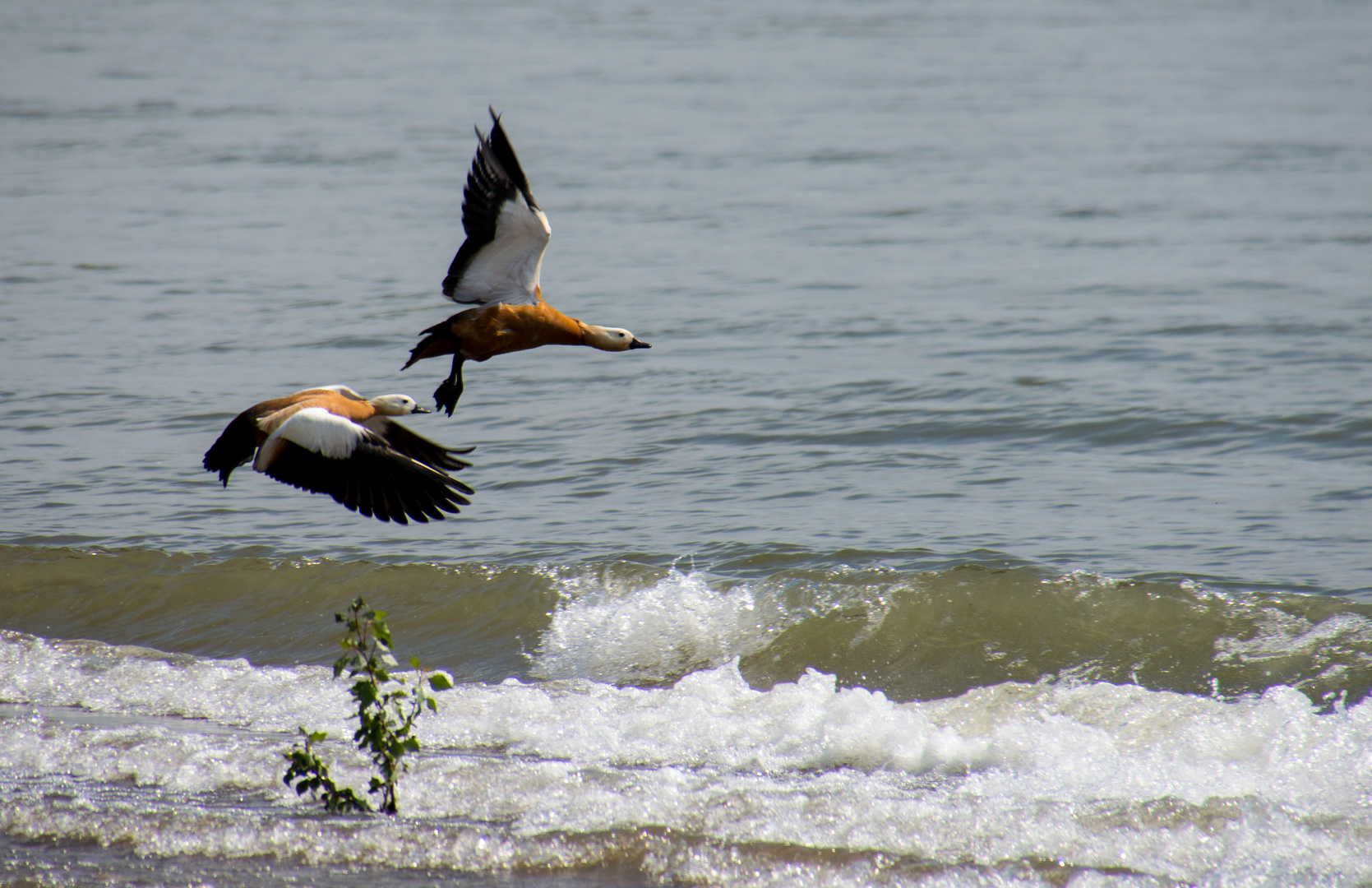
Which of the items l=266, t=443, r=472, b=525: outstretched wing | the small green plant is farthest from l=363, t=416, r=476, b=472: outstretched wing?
the small green plant


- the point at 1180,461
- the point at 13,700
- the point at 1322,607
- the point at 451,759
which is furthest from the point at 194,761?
the point at 1180,461

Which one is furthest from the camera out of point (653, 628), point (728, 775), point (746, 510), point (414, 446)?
point (746, 510)

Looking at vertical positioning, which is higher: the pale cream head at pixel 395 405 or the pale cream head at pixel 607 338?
the pale cream head at pixel 607 338

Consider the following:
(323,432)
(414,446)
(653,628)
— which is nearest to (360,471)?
(323,432)

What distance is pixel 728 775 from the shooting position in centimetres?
604

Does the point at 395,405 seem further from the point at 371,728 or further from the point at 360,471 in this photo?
the point at 371,728

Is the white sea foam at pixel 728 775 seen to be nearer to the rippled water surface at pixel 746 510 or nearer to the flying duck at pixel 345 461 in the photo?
the rippled water surface at pixel 746 510

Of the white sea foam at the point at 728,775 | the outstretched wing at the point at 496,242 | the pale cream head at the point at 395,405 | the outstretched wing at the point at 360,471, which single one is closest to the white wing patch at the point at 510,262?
the outstretched wing at the point at 496,242

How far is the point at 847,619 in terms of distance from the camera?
27.6 feet

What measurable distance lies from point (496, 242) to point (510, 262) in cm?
12

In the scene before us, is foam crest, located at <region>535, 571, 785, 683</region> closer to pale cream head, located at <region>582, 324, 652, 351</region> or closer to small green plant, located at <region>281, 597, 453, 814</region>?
pale cream head, located at <region>582, 324, 652, 351</region>

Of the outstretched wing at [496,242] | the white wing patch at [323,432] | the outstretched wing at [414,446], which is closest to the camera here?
the white wing patch at [323,432]

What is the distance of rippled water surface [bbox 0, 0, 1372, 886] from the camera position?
5527 mm

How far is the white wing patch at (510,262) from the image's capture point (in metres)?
7.50
